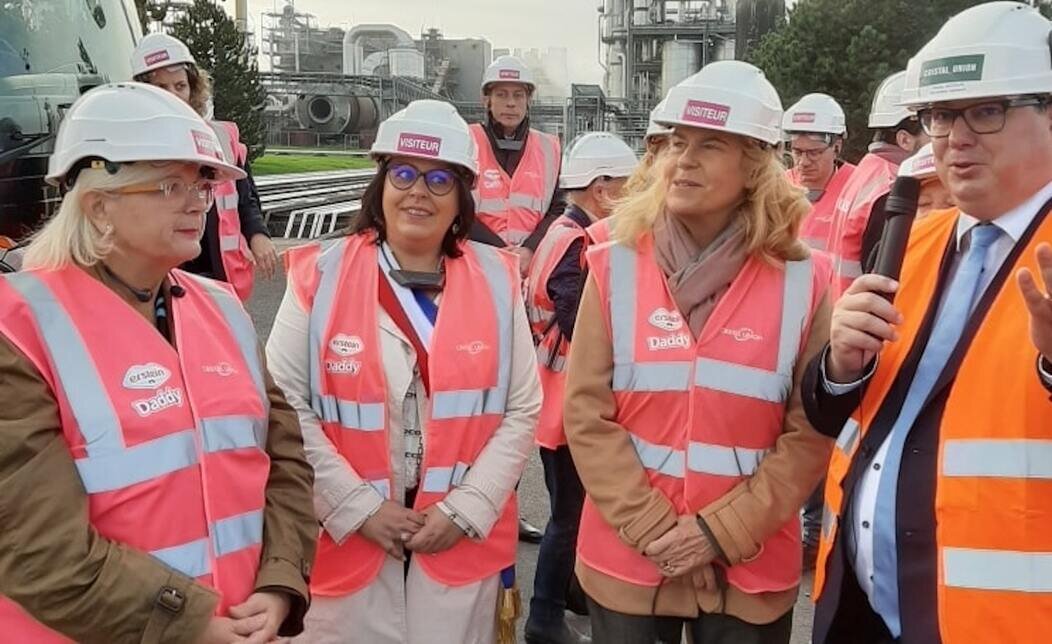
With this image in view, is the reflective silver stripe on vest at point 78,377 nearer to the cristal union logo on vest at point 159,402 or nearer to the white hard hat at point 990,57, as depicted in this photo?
the cristal union logo on vest at point 159,402

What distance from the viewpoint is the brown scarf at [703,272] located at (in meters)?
2.62

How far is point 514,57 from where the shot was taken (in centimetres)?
612

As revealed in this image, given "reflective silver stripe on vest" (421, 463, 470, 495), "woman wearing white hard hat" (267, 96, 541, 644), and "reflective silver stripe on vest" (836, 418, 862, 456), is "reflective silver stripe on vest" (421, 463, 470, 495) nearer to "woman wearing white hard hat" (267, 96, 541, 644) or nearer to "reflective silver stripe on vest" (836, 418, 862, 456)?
"woman wearing white hard hat" (267, 96, 541, 644)

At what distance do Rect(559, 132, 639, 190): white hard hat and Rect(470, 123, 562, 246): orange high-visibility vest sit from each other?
3.30 ft

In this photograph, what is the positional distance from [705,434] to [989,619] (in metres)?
0.90

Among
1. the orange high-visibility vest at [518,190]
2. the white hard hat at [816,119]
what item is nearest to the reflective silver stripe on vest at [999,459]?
the orange high-visibility vest at [518,190]

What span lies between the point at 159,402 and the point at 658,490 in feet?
4.40

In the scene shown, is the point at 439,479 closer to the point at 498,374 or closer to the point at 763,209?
the point at 498,374

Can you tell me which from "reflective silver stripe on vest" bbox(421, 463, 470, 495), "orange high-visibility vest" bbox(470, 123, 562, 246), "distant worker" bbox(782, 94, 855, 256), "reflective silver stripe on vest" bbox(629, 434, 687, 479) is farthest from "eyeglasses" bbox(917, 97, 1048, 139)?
"distant worker" bbox(782, 94, 855, 256)

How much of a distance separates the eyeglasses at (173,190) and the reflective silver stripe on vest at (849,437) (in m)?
1.66

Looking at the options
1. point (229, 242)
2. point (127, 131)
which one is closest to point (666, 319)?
point (127, 131)

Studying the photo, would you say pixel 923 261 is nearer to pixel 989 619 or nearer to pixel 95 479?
pixel 989 619

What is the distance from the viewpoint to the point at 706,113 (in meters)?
2.58

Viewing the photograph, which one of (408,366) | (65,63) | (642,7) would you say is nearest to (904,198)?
(408,366)
